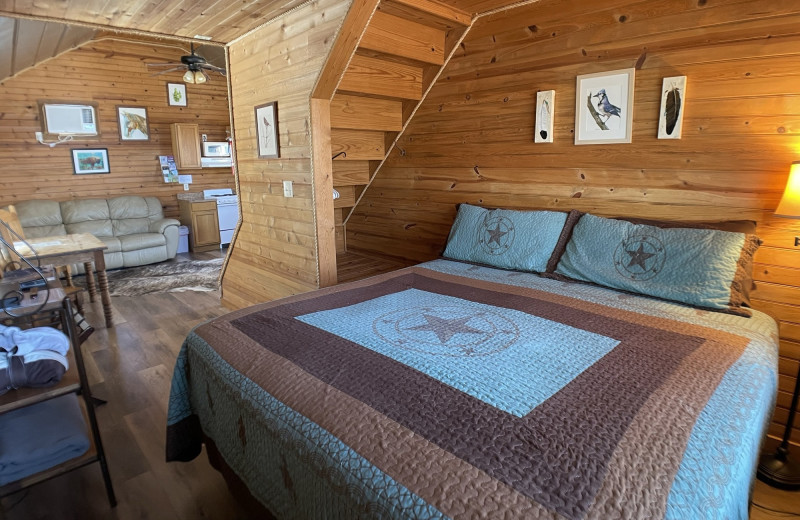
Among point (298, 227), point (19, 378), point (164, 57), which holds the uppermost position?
point (164, 57)

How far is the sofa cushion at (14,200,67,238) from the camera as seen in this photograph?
531cm

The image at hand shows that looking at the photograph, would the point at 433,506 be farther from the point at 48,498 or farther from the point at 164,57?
the point at 164,57

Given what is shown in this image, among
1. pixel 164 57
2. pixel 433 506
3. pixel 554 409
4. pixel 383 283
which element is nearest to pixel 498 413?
pixel 554 409

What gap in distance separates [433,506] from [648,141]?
212cm

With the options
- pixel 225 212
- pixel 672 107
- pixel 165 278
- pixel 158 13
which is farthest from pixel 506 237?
pixel 225 212

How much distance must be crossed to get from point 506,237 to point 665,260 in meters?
0.82

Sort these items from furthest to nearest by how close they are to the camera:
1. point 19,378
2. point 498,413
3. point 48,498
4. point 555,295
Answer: point 555,295, point 48,498, point 19,378, point 498,413

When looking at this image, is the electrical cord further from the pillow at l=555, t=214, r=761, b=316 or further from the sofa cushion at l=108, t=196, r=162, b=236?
the sofa cushion at l=108, t=196, r=162, b=236

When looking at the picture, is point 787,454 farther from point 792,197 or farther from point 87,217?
point 87,217

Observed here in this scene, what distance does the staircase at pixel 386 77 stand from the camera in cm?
262

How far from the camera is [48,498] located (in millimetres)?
1853

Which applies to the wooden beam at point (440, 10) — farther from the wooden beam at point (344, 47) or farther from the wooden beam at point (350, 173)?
the wooden beam at point (350, 173)

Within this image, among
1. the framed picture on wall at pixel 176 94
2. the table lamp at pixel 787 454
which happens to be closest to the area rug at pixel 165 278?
the framed picture on wall at pixel 176 94

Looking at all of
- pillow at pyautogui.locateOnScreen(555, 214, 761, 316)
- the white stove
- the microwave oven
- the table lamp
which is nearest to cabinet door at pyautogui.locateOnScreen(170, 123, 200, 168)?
the microwave oven
